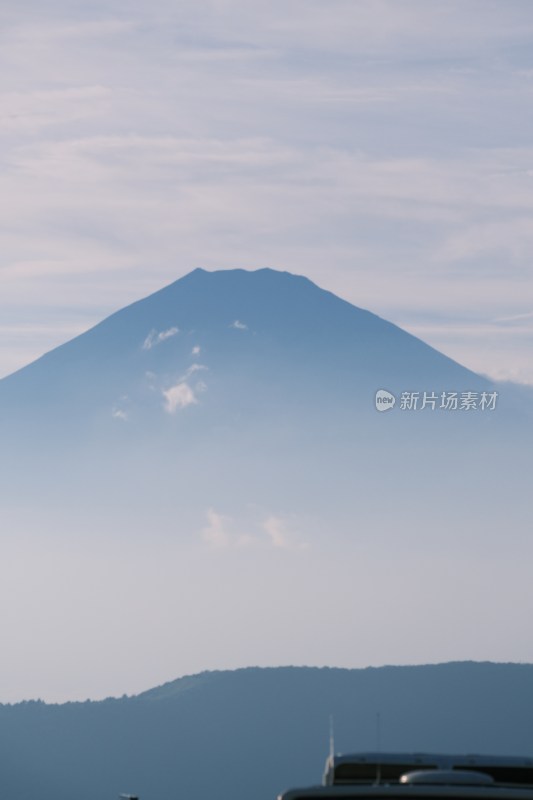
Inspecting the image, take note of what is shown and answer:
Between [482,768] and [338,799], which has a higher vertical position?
[482,768]

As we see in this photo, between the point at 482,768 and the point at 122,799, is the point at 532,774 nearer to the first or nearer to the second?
the point at 482,768

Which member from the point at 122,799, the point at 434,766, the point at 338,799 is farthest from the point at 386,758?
the point at 338,799

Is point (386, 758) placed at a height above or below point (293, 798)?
above

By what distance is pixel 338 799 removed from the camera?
316 inches

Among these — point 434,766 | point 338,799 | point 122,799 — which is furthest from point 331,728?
point 338,799

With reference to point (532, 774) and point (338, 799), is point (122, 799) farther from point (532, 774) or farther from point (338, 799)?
point (338, 799)

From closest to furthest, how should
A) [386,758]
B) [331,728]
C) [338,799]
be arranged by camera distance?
[338,799]
[331,728]
[386,758]

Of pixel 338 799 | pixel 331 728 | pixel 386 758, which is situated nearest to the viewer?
pixel 338 799

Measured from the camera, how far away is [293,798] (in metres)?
8.02

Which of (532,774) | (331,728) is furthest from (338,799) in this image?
(532,774)

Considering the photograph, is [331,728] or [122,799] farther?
[122,799]

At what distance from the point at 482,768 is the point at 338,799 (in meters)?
8.09

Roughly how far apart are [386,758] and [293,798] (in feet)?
28.7

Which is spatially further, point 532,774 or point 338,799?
point 532,774
